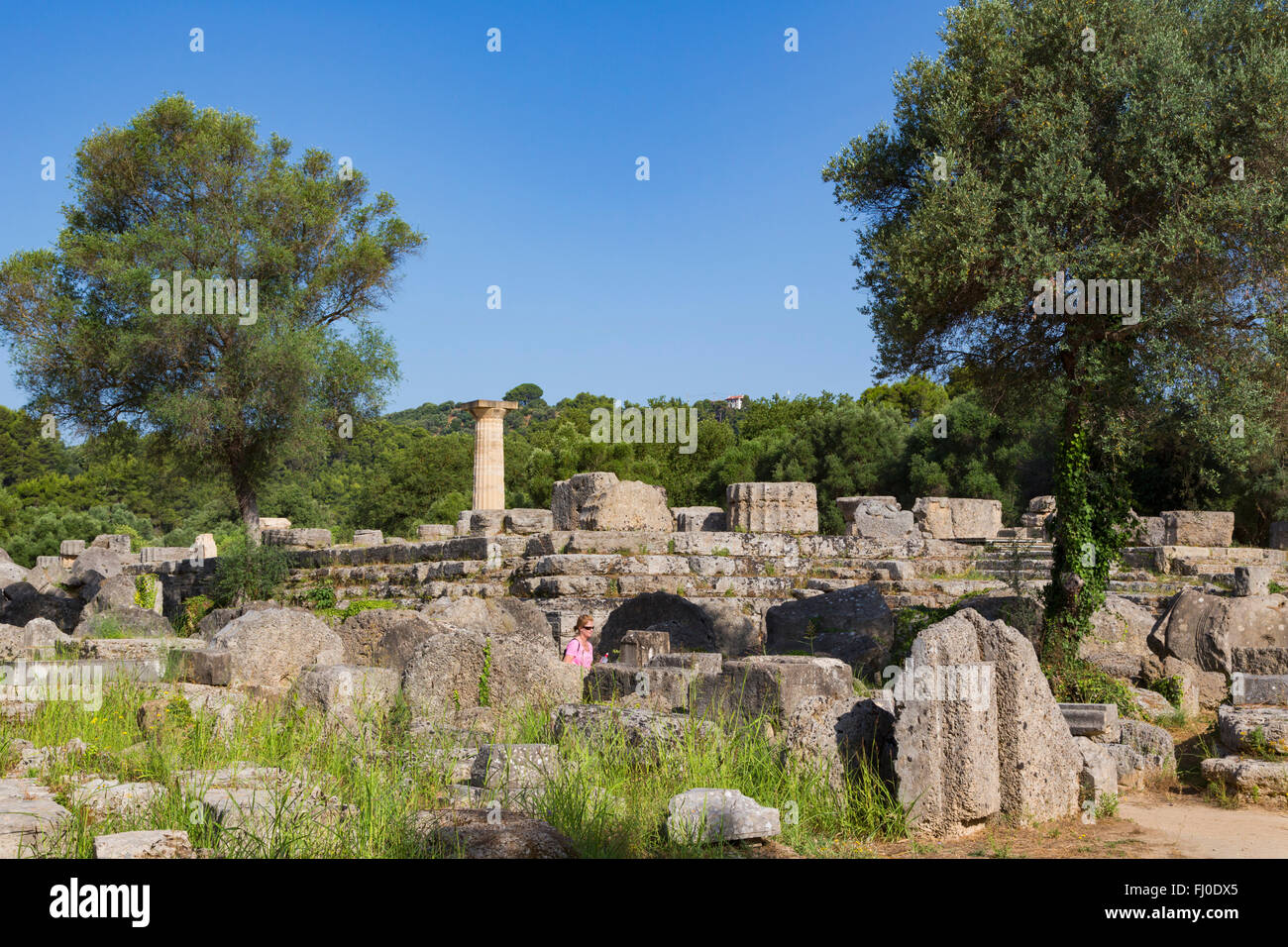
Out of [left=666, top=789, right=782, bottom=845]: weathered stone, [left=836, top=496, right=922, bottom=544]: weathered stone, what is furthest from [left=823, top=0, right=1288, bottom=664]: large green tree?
[left=836, top=496, right=922, bottom=544]: weathered stone

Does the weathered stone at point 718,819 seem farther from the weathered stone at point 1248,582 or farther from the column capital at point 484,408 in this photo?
the column capital at point 484,408

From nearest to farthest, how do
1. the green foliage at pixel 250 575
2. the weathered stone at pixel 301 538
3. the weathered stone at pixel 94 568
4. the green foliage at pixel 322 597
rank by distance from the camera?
the green foliage at pixel 322 597
the green foliage at pixel 250 575
the weathered stone at pixel 301 538
the weathered stone at pixel 94 568

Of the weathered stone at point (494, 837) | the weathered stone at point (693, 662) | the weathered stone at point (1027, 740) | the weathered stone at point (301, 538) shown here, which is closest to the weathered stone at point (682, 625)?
the weathered stone at point (693, 662)

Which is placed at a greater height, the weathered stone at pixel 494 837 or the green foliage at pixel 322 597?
the weathered stone at pixel 494 837

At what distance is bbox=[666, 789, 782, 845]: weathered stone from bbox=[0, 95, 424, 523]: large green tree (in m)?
18.4

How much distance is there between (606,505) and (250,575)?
772 cm

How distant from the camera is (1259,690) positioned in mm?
8273

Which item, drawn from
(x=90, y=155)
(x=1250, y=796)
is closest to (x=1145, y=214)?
(x=1250, y=796)

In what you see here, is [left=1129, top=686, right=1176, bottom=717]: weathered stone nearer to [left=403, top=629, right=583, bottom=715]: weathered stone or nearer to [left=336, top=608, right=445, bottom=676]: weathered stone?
[left=403, top=629, right=583, bottom=715]: weathered stone

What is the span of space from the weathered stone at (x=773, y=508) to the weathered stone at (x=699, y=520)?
1513 mm

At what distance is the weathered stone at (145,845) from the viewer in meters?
3.83

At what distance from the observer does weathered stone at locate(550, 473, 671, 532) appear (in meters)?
16.9

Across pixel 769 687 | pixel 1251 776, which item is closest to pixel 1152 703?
pixel 1251 776
